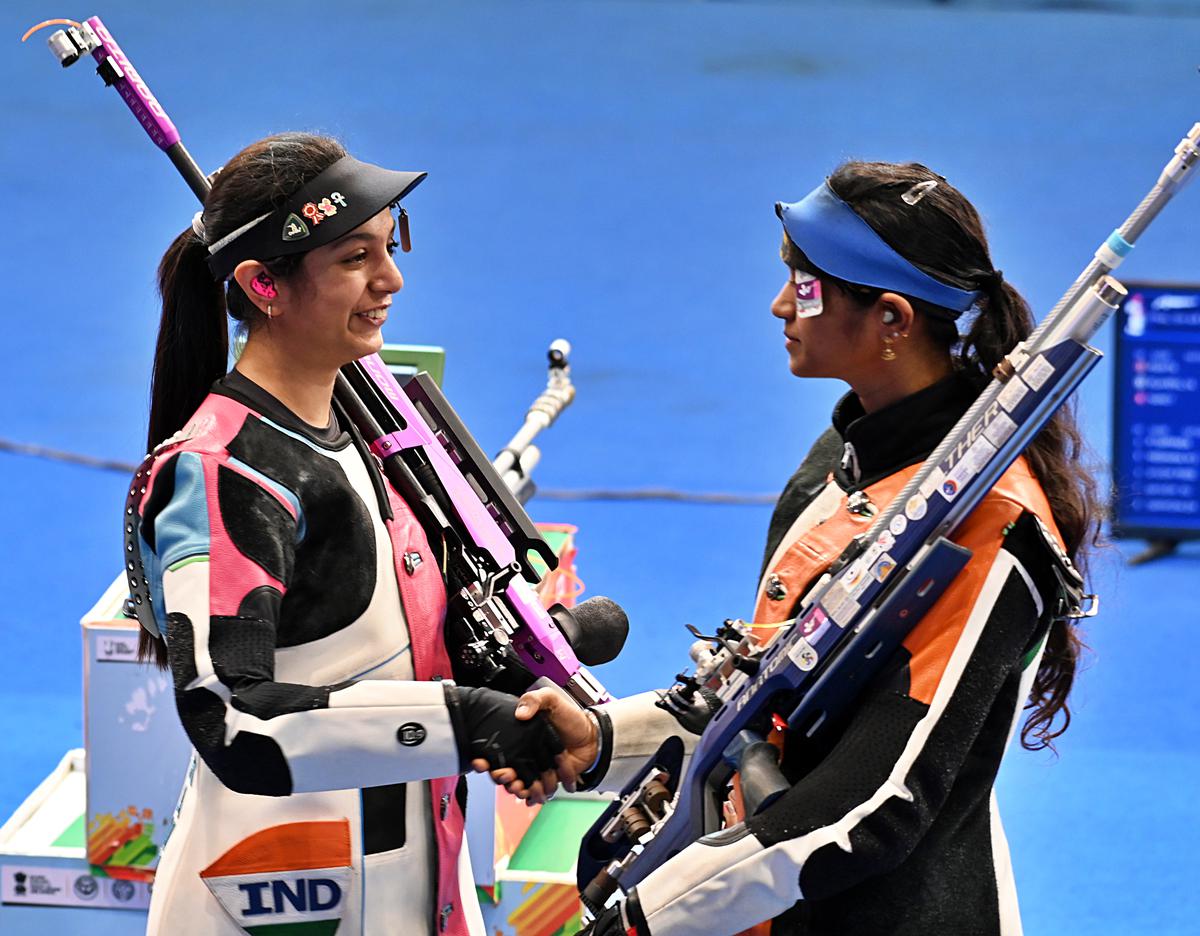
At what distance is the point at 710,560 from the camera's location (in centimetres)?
636

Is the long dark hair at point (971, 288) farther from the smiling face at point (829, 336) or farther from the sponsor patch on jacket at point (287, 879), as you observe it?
the sponsor patch on jacket at point (287, 879)

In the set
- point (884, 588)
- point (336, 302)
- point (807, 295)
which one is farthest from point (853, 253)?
point (336, 302)

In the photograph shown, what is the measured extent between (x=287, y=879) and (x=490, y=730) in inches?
15.8

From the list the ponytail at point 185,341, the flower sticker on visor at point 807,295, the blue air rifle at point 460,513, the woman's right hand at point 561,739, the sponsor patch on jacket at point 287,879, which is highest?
the flower sticker on visor at point 807,295

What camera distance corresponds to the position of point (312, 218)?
7.91 ft

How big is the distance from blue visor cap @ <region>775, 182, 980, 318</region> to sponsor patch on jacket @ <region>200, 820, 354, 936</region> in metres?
1.05

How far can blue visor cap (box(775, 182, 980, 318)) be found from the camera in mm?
2273

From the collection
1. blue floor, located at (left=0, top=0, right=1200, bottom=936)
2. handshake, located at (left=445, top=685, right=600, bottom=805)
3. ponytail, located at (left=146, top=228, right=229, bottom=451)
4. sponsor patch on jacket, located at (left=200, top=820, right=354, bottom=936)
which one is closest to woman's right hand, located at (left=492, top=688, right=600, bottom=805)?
handshake, located at (left=445, top=685, right=600, bottom=805)

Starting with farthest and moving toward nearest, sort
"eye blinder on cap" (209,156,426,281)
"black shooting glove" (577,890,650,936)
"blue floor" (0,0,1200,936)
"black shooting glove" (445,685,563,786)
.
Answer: "blue floor" (0,0,1200,936)
"eye blinder on cap" (209,156,426,281)
"black shooting glove" (445,685,563,786)
"black shooting glove" (577,890,650,936)

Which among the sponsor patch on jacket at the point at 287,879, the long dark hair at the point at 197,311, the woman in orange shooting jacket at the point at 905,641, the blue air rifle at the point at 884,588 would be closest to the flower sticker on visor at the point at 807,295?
the woman in orange shooting jacket at the point at 905,641

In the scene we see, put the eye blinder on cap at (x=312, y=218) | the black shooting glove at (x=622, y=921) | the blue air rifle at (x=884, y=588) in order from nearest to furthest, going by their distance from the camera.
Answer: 1. the blue air rifle at (x=884, y=588)
2. the black shooting glove at (x=622, y=921)
3. the eye blinder on cap at (x=312, y=218)

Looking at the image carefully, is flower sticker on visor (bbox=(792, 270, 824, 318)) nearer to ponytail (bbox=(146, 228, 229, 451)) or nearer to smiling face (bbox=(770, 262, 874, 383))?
smiling face (bbox=(770, 262, 874, 383))

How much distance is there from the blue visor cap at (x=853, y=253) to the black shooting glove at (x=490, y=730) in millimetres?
742

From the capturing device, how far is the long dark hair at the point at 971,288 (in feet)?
7.45
